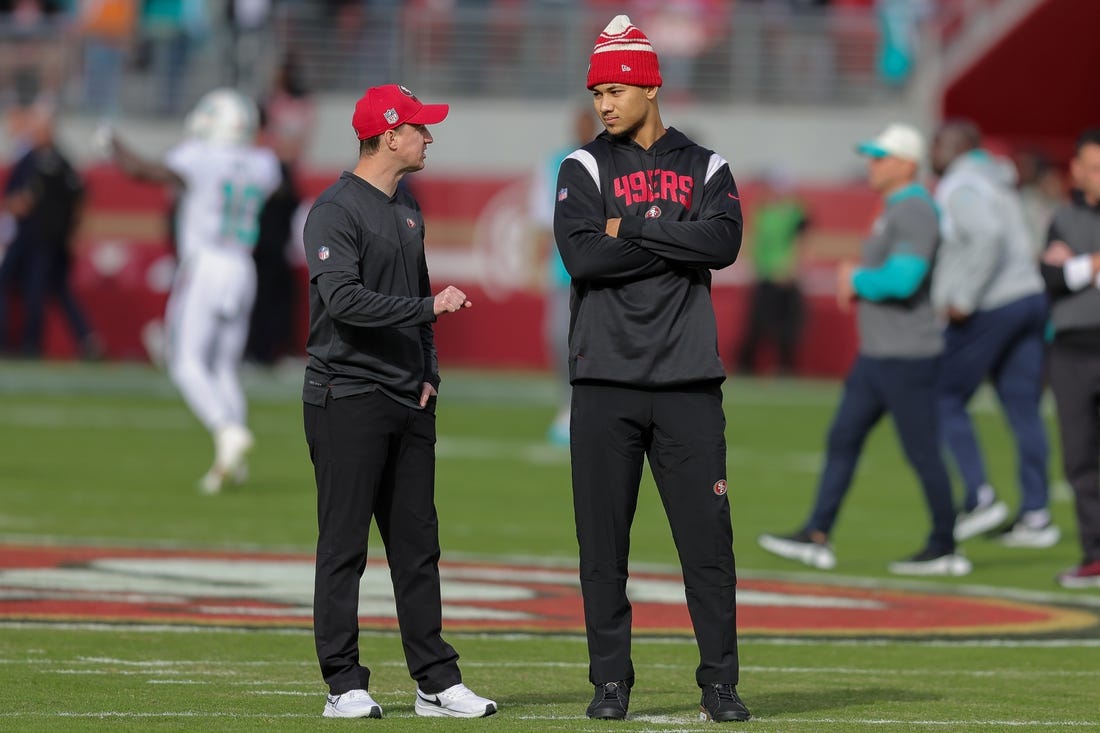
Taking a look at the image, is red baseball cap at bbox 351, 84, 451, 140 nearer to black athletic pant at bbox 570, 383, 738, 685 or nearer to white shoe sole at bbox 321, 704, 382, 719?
black athletic pant at bbox 570, 383, 738, 685

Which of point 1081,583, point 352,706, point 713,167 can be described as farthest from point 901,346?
point 352,706

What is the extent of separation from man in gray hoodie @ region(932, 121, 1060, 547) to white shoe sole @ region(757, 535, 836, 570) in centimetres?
175

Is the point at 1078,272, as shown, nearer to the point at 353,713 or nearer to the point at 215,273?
the point at 353,713

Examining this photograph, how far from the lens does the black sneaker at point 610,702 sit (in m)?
7.04

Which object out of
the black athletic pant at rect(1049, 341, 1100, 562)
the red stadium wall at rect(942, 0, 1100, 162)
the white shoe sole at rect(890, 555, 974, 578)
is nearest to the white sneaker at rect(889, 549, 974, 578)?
the white shoe sole at rect(890, 555, 974, 578)

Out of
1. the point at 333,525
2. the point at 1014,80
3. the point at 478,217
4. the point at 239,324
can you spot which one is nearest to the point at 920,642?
the point at 333,525

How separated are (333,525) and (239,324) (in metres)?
8.06

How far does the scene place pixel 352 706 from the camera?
7016 mm

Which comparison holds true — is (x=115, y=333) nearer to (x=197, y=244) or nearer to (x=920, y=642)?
(x=197, y=244)

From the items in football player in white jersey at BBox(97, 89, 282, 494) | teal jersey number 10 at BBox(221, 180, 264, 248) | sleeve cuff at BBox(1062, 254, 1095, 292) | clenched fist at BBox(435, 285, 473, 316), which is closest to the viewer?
clenched fist at BBox(435, 285, 473, 316)

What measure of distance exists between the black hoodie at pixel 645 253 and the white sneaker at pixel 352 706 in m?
1.20

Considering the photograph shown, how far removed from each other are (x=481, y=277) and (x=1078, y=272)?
53.7ft

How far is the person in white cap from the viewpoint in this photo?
11.4 meters

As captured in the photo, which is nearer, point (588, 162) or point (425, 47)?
point (588, 162)
